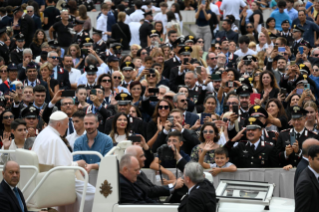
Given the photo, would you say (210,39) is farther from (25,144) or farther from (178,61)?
(25,144)

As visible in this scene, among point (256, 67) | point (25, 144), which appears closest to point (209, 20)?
point (256, 67)

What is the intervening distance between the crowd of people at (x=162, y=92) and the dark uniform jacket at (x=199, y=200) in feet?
0.39

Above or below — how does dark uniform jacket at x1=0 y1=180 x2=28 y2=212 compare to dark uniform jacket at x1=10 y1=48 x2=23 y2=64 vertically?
below

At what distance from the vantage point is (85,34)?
17703mm

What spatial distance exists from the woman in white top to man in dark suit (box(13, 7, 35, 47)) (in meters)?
8.50

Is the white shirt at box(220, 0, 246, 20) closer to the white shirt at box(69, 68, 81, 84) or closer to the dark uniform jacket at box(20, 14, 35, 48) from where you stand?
the dark uniform jacket at box(20, 14, 35, 48)

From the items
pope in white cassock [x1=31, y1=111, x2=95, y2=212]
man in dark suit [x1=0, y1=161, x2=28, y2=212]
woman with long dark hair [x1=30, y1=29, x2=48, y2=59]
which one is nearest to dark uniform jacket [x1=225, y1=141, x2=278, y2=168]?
pope in white cassock [x1=31, y1=111, x2=95, y2=212]

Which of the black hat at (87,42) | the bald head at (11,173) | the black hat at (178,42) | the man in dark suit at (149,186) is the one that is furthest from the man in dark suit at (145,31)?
the bald head at (11,173)

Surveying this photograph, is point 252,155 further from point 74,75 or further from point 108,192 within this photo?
point 74,75

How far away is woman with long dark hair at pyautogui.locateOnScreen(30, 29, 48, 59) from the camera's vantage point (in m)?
16.9

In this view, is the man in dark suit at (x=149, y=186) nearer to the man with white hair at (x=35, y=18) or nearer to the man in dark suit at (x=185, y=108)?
the man in dark suit at (x=185, y=108)

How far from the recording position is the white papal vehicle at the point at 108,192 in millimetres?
7398

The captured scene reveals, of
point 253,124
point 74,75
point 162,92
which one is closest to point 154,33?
point 74,75

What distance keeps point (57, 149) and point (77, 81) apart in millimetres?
5927
